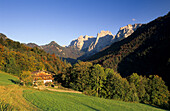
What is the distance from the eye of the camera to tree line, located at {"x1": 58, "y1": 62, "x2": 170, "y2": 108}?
49.0 meters

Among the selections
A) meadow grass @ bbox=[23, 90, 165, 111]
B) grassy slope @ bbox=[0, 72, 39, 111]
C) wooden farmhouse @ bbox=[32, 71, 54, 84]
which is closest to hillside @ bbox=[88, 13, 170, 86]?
wooden farmhouse @ bbox=[32, 71, 54, 84]

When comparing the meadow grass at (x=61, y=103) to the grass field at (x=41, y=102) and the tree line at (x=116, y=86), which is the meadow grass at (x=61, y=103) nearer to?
the grass field at (x=41, y=102)

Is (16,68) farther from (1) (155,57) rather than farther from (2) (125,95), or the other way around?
(1) (155,57)

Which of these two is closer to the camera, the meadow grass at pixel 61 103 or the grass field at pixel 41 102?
the grass field at pixel 41 102

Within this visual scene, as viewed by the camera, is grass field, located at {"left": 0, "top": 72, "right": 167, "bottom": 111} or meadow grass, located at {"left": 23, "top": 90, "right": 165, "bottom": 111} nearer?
grass field, located at {"left": 0, "top": 72, "right": 167, "bottom": 111}

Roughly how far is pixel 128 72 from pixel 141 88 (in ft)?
252

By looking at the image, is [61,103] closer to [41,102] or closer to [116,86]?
[41,102]

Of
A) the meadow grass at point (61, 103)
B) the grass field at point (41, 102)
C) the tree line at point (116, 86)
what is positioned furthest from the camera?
the tree line at point (116, 86)

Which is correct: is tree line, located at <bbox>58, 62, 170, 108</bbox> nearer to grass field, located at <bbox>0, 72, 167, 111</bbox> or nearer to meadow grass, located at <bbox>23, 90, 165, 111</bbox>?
meadow grass, located at <bbox>23, 90, 165, 111</bbox>

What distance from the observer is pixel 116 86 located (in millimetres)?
49625

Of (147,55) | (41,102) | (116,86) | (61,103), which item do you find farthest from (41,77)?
(147,55)

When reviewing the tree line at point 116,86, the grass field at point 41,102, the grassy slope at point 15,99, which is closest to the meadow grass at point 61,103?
the grass field at point 41,102

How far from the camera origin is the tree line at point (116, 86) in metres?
49.0

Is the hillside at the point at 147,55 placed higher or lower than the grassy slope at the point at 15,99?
higher
